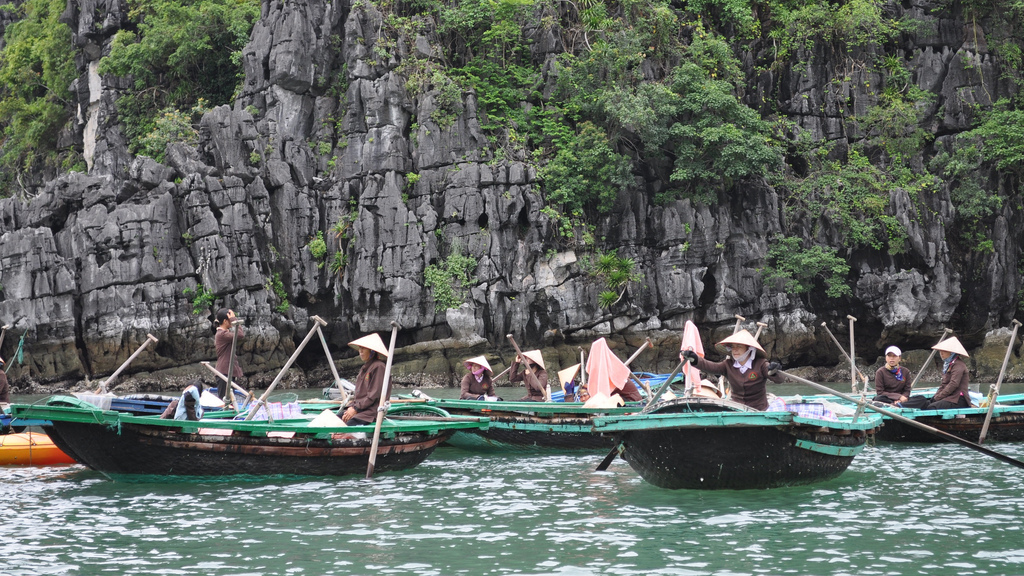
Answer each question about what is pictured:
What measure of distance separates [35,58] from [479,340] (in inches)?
1122

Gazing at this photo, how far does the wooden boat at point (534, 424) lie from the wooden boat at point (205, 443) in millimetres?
2582

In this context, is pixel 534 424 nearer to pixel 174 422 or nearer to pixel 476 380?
pixel 476 380

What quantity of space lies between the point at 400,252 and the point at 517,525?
952 inches

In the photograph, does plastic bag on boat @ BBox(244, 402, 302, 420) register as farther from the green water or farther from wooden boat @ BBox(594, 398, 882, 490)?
wooden boat @ BBox(594, 398, 882, 490)

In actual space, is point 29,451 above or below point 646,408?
below

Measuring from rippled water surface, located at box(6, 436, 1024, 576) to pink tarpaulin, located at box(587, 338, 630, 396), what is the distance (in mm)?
2694

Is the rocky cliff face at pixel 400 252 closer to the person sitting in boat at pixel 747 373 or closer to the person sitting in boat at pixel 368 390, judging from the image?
the person sitting in boat at pixel 368 390

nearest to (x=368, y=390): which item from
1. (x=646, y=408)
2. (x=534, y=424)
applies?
(x=534, y=424)

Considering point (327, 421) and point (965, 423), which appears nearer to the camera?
point (327, 421)

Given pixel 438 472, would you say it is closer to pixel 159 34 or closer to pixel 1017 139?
pixel 1017 139

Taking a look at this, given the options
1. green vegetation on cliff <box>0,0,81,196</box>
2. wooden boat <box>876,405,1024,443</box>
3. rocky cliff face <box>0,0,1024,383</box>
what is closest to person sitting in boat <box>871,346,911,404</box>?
wooden boat <box>876,405,1024,443</box>

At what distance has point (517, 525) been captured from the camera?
30.0 feet

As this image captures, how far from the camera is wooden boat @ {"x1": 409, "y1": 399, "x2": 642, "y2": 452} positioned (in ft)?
47.6

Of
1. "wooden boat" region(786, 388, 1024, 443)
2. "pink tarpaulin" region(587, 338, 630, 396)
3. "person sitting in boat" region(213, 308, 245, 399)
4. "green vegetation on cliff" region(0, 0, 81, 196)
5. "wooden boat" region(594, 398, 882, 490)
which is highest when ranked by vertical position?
"green vegetation on cliff" region(0, 0, 81, 196)
